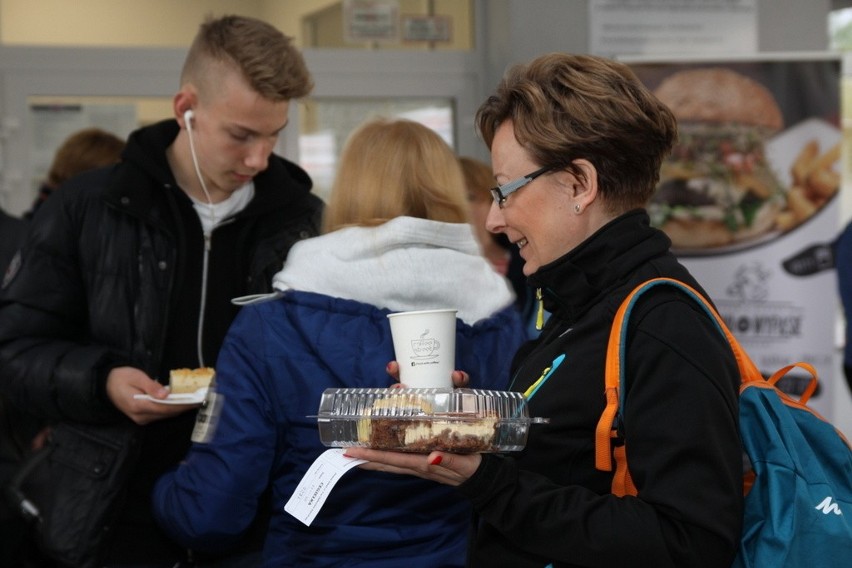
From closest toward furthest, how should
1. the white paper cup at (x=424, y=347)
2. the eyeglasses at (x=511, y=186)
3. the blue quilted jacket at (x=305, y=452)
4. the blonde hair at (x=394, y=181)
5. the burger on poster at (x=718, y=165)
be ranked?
the eyeglasses at (x=511, y=186)
the white paper cup at (x=424, y=347)
the blue quilted jacket at (x=305, y=452)
the blonde hair at (x=394, y=181)
the burger on poster at (x=718, y=165)

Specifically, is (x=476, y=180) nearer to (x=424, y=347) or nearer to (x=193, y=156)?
(x=193, y=156)

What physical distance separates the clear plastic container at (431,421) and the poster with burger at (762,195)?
3922 mm

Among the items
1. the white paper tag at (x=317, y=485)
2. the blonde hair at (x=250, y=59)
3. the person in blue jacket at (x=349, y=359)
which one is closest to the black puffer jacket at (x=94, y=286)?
the blonde hair at (x=250, y=59)

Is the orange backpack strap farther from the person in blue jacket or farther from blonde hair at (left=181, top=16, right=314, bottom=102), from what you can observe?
blonde hair at (left=181, top=16, right=314, bottom=102)

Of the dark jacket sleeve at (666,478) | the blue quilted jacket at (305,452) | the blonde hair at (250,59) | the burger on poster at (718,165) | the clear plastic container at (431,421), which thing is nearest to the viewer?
the dark jacket sleeve at (666,478)

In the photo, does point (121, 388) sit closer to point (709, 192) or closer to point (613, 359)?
point (613, 359)

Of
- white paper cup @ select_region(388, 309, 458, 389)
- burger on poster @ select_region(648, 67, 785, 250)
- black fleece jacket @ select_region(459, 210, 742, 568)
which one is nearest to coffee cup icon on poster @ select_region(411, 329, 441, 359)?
white paper cup @ select_region(388, 309, 458, 389)

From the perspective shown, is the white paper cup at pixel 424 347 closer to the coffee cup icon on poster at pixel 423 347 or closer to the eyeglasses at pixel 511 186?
the coffee cup icon on poster at pixel 423 347

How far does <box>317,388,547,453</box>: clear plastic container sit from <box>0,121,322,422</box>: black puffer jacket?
1.02m

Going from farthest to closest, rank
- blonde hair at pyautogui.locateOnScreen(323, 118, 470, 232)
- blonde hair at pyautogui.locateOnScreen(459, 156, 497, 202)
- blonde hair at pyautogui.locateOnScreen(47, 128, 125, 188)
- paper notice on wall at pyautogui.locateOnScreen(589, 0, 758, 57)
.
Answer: paper notice on wall at pyautogui.locateOnScreen(589, 0, 758, 57) < blonde hair at pyautogui.locateOnScreen(459, 156, 497, 202) < blonde hair at pyautogui.locateOnScreen(47, 128, 125, 188) < blonde hair at pyautogui.locateOnScreen(323, 118, 470, 232)

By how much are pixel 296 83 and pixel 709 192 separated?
3132 mm

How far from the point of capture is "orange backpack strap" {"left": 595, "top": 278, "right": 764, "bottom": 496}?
1.48m

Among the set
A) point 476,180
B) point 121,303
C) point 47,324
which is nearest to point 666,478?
point 121,303

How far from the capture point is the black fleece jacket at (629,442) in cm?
142
